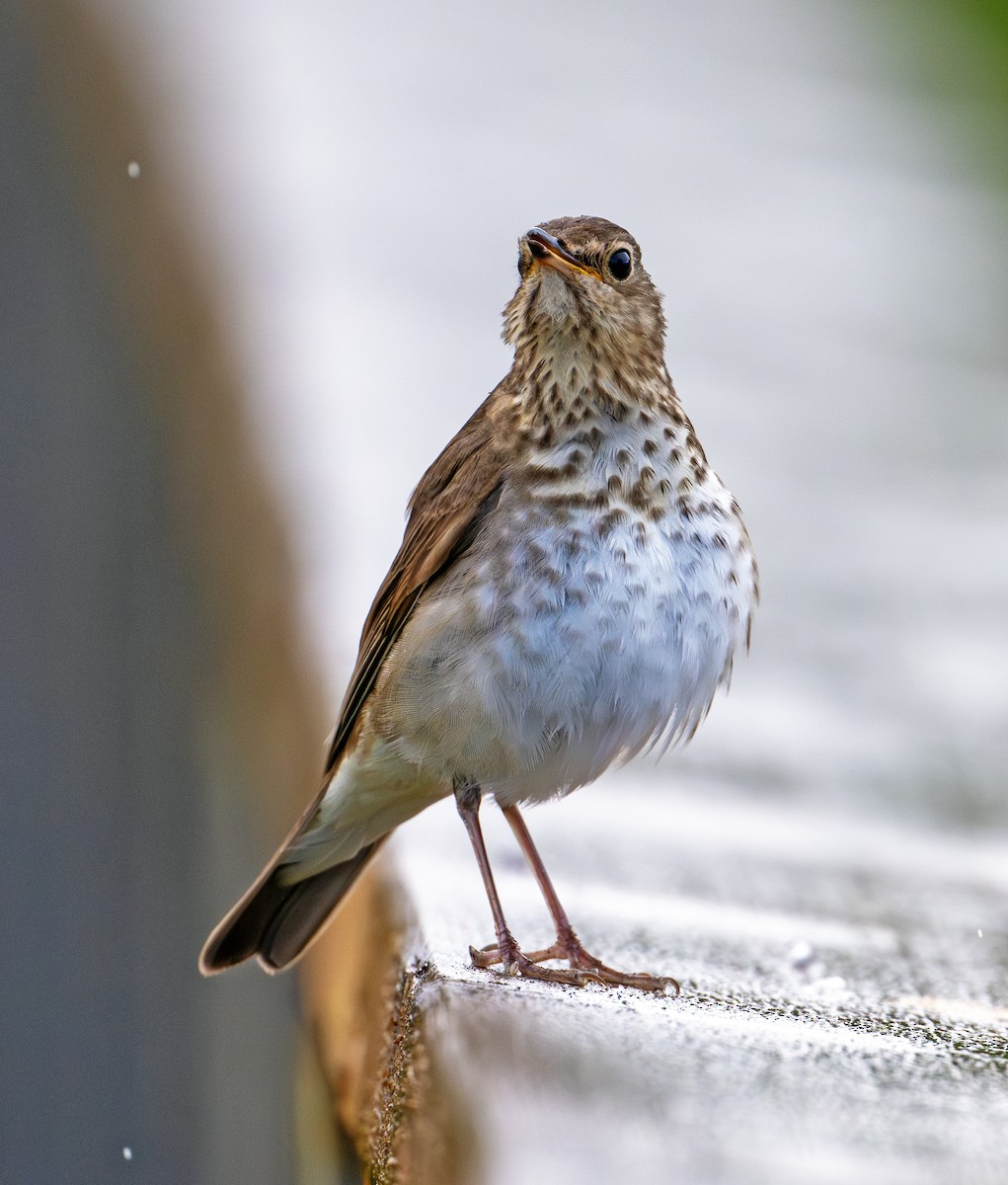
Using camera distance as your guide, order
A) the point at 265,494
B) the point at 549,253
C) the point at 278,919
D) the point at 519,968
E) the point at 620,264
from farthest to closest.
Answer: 1. the point at 265,494
2. the point at 278,919
3. the point at 620,264
4. the point at 549,253
5. the point at 519,968

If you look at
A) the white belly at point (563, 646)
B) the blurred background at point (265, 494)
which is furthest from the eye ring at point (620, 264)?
the blurred background at point (265, 494)

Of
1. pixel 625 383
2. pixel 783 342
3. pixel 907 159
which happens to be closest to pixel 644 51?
pixel 907 159

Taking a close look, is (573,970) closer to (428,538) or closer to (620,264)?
(428,538)

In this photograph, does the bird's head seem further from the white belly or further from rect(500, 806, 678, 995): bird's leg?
rect(500, 806, 678, 995): bird's leg

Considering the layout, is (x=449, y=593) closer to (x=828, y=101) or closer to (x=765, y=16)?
(x=828, y=101)

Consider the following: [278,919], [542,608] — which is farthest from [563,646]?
[278,919]

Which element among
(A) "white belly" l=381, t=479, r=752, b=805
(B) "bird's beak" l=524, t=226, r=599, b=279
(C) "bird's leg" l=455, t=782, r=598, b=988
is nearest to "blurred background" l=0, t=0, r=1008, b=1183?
(A) "white belly" l=381, t=479, r=752, b=805

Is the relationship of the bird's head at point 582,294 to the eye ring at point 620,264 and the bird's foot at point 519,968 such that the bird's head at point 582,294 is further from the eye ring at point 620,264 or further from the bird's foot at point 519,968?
the bird's foot at point 519,968
